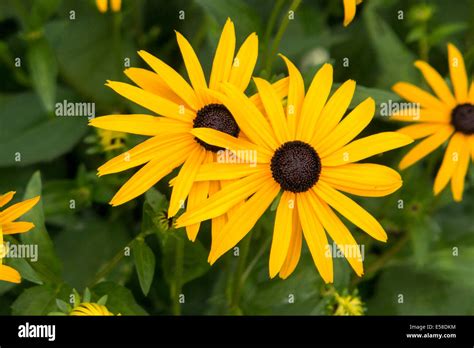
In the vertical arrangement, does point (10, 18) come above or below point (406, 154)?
above

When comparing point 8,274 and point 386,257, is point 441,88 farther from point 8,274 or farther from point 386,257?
point 8,274

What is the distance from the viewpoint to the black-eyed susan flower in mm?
1091

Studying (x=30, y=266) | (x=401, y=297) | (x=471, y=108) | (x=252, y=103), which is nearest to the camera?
(x=252, y=103)

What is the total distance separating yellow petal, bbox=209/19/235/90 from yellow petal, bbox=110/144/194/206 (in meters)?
0.13

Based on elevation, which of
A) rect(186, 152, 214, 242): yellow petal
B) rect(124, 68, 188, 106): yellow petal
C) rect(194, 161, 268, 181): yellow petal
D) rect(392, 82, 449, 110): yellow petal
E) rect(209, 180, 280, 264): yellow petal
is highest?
rect(392, 82, 449, 110): yellow petal

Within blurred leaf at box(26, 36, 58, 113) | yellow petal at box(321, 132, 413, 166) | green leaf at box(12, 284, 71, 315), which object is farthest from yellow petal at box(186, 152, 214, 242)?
blurred leaf at box(26, 36, 58, 113)

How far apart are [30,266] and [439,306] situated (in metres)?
1.07

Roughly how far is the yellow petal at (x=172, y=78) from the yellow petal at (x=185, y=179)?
0.08 m

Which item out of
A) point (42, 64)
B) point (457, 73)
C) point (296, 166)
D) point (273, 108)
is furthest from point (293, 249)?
point (42, 64)

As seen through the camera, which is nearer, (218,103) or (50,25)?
(218,103)

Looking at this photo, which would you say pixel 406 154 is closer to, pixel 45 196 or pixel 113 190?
pixel 113 190

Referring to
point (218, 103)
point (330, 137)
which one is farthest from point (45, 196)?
point (330, 137)

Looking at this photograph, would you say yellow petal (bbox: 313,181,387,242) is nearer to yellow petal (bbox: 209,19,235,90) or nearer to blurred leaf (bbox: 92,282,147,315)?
yellow petal (bbox: 209,19,235,90)

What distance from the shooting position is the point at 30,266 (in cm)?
119
